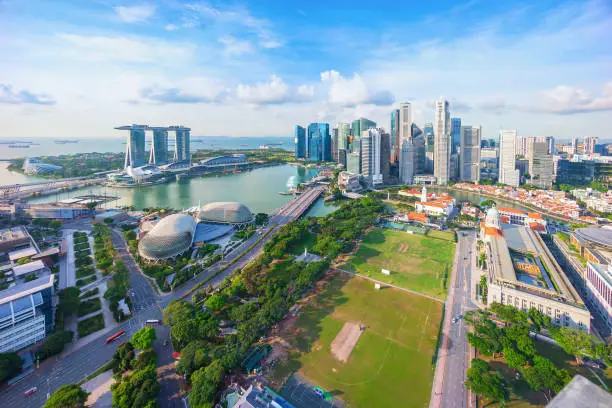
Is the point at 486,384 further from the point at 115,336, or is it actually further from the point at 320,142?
the point at 320,142

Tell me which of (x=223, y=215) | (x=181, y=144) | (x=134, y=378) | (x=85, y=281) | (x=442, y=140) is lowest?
(x=134, y=378)

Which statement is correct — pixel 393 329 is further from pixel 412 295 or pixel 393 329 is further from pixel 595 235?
pixel 595 235

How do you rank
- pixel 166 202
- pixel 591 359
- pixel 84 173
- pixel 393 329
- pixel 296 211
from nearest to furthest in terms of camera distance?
pixel 591 359, pixel 393 329, pixel 296 211, pixel 166 202, pixel 84 173

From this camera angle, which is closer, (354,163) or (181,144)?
(354,163)

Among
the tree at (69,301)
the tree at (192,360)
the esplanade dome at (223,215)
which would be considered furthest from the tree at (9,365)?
the esplanade dome at (223,215)

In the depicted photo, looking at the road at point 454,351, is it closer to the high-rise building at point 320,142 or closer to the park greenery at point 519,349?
the park greenery at point 519,349

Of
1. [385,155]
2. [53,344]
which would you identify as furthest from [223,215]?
[385,155]

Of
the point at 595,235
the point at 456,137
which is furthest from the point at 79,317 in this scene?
the point at 456,137
